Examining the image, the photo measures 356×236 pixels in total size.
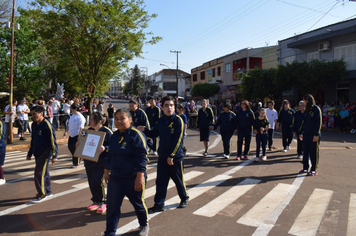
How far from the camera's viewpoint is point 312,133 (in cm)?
763

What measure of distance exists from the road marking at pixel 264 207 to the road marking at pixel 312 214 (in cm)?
49

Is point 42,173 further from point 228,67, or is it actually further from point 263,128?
point 228,67

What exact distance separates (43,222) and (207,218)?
266 centimetres

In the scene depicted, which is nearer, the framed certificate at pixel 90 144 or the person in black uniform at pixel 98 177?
the framed certificate at pixel 90 144

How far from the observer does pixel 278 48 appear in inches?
1253

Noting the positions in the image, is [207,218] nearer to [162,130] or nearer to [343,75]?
[162,130]

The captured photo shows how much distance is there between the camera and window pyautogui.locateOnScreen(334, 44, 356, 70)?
22.9m

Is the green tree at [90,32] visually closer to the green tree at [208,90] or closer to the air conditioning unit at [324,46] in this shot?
the air conditioning unit at [324,46]

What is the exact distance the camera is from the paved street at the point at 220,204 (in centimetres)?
445

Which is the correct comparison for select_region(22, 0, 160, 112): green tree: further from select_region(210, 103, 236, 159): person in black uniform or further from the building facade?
the building facade

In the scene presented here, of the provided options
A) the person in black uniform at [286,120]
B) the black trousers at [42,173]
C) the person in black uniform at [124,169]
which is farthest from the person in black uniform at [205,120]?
the person in black uniform at [124,169]

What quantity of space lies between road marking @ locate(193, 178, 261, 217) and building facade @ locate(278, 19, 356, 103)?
19.4 meters

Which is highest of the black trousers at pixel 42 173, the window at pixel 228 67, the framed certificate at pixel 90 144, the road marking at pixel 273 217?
the window at pixel 228 67

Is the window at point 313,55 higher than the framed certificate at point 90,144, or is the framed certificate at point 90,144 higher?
the window at point 313,55
